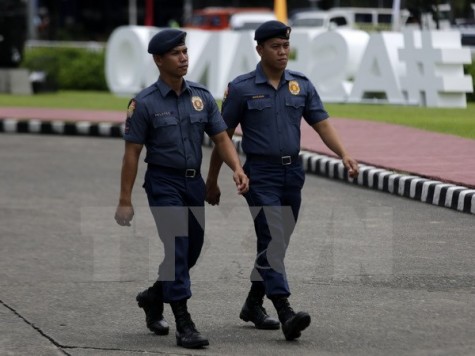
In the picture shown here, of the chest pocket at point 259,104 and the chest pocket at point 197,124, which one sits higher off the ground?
the chest pocket at point 259,104

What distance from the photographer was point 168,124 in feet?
23.0

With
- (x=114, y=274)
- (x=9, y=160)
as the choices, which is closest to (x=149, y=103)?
(x=114, y=274)

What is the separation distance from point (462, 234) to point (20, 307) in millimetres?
3798

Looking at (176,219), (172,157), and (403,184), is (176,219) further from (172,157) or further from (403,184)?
(403,184)

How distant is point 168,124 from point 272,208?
27.5 inches

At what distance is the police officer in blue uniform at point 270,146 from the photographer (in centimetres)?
727

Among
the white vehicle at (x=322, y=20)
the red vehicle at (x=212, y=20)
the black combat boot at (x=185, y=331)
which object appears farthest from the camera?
the red vehicle at (x=212, y=20)

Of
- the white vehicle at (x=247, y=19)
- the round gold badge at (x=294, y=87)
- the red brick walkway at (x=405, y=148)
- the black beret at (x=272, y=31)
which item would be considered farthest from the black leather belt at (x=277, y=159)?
the white vehicle at (x=247, y=19)

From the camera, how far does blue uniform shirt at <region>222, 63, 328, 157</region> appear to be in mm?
7344

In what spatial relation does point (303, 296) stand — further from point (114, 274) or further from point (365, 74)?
point (365, 74)

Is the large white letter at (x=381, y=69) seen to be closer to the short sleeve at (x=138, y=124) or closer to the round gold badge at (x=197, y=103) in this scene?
the round gold badge at (x=197, y=103)

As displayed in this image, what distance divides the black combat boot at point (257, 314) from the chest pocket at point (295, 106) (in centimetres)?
93

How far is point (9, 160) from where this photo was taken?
1686cm

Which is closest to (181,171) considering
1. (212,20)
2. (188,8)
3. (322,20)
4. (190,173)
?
(190,173)
